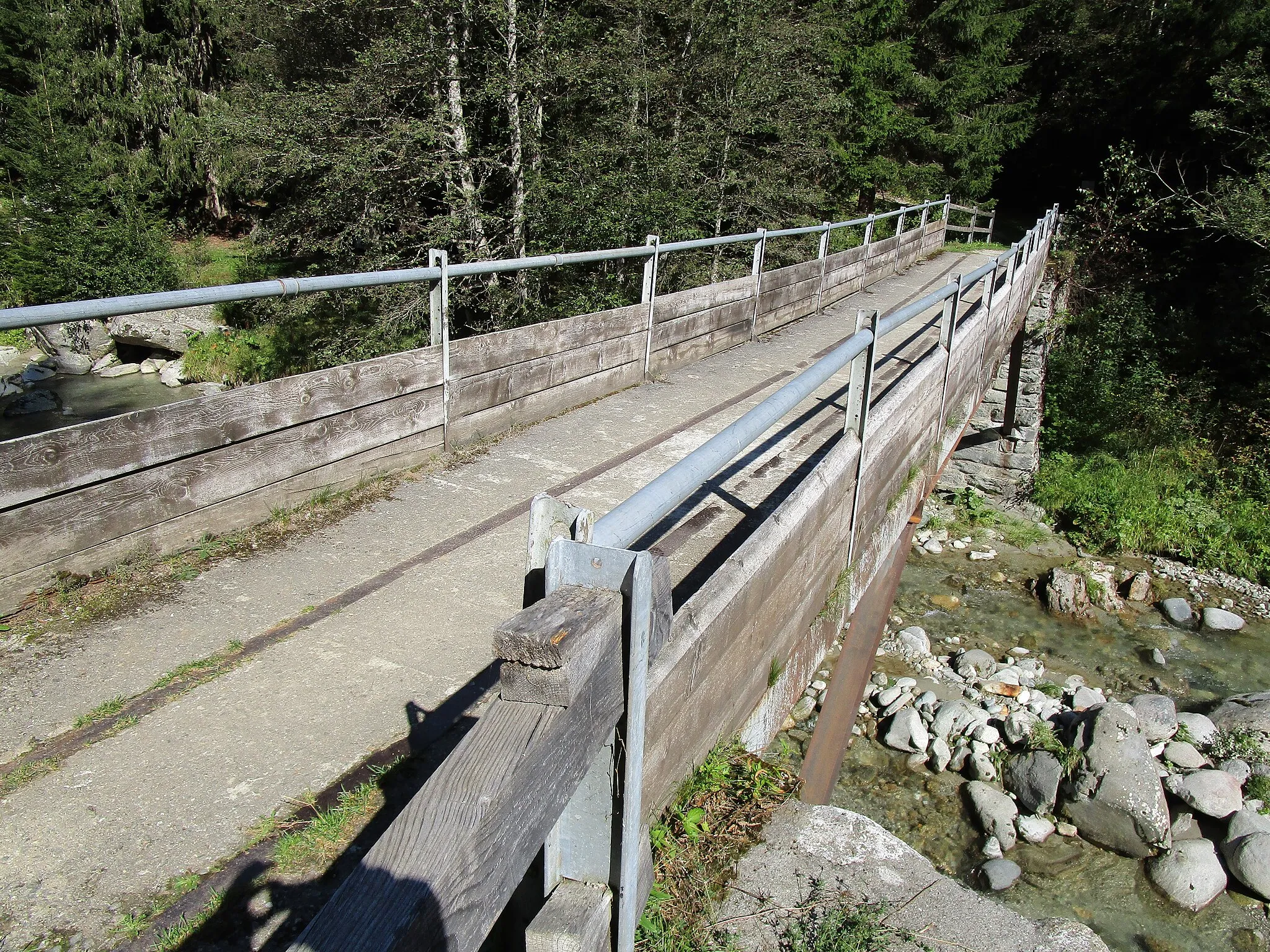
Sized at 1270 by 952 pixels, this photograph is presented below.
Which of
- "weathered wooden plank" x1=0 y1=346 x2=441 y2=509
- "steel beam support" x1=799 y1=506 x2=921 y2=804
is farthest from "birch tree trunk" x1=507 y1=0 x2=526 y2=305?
"steel beam support" x1=799 y1=506 x2=921 y2=804

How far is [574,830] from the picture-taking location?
7.66 ft

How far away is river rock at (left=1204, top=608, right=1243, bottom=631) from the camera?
12.4m

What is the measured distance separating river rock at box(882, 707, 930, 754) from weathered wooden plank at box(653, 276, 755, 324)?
441cm

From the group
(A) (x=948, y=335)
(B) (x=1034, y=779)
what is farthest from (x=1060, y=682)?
(A) (x=948, y=335)

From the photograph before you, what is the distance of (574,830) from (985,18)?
122 feet

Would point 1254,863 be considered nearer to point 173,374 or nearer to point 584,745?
point 584,745

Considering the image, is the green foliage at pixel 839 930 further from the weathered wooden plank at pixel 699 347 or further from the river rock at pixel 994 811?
the weathered wooden plank at pixel 699 347

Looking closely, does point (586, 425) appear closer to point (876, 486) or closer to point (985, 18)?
point (876, 486)

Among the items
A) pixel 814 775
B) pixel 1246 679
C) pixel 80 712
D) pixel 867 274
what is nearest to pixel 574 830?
pixel 80 712

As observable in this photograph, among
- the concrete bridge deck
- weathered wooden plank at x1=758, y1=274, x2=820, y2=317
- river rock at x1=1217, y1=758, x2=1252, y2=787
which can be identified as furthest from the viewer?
weathered wooden plank at x1=758, y1=274, x2=820, y2=317

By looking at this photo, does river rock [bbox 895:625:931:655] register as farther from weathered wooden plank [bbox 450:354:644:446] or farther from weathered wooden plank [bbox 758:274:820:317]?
weathered wooden plank [bbox 450:354:644:446]

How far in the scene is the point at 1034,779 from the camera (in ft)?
25.2

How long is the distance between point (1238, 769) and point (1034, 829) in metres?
2.54

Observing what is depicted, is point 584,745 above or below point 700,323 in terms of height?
above
